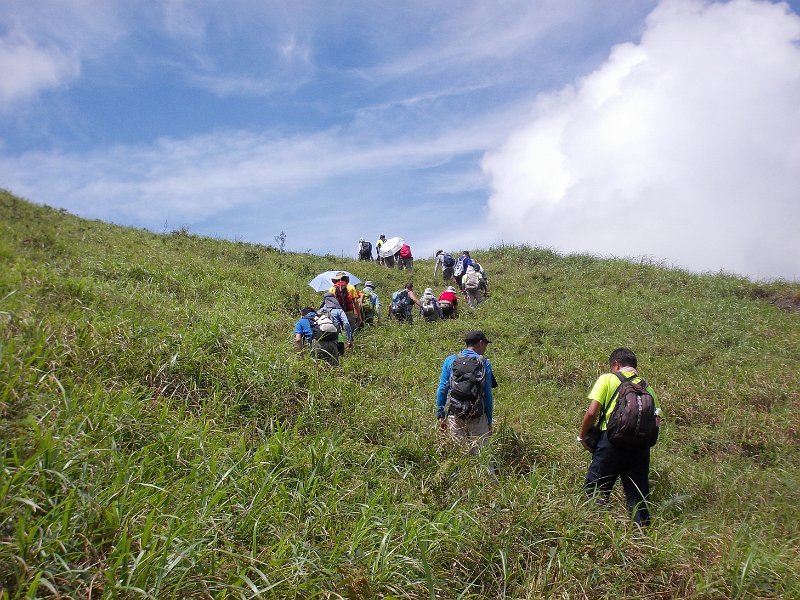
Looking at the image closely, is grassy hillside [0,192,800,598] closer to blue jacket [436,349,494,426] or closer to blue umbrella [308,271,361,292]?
blue jacket [436,349,494,426]

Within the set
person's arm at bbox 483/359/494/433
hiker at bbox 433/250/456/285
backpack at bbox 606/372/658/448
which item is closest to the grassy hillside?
person's arm at bbox 483/359/494/433

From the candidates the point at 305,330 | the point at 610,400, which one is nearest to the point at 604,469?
the point at 610,400

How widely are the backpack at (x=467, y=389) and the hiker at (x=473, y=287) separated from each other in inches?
409

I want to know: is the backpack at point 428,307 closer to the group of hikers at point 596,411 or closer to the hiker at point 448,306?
the hiker at point 448,306

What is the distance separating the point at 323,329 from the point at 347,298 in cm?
295

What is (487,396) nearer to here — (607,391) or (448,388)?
(448,388)

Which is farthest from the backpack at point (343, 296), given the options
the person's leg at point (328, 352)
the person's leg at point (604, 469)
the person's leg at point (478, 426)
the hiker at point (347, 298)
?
the person's leg at point (604, 469)

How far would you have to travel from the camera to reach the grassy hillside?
2529 mm

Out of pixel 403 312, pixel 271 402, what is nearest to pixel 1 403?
pixel 271 402

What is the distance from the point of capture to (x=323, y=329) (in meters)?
7.53

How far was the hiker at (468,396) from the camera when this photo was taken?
527 cm

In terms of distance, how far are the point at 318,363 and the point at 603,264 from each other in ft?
56.0

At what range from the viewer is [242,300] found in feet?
34.2

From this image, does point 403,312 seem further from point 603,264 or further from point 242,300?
point 603,264
